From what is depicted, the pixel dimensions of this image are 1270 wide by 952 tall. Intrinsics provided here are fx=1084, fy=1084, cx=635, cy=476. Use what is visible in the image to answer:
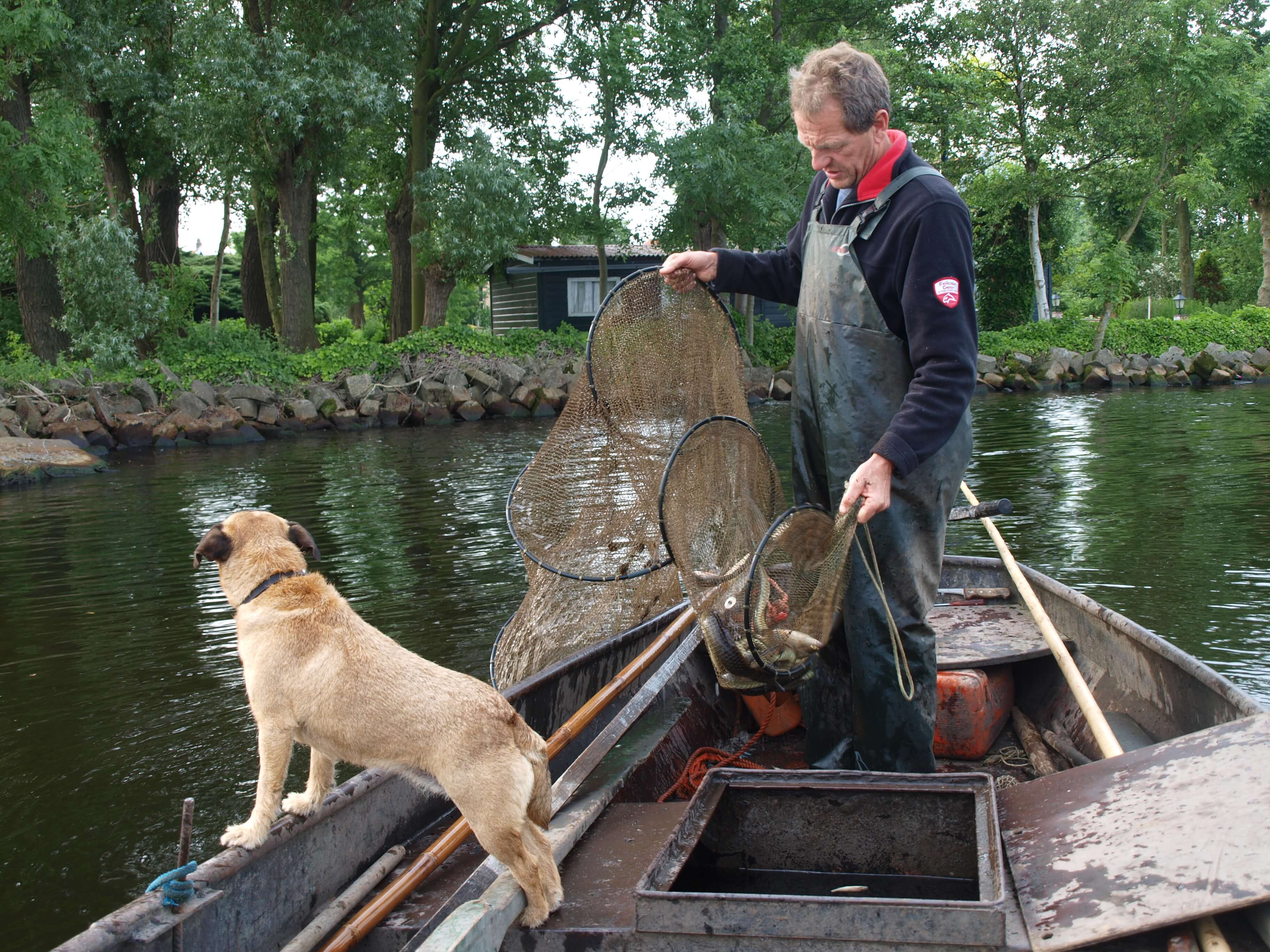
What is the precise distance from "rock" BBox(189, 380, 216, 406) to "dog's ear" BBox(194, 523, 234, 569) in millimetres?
25238

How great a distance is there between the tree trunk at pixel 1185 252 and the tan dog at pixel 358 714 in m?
59.2

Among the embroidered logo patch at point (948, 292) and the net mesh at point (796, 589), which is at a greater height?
the embroidered logo patch at point (948, 292)

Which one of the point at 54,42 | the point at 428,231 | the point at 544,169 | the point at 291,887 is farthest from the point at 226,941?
the point at 544,169

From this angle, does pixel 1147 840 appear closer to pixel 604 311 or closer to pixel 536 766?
pixel 536 766

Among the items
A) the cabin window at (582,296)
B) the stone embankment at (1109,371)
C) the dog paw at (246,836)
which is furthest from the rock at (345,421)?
the dog paw at (246,836)

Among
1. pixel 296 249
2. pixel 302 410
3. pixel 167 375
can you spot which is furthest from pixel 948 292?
pixel 296 249

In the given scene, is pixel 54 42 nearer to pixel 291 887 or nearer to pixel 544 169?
pixel 544 169

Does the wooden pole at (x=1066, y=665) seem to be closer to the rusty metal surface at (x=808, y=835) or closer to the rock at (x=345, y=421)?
the rusty metal surface at (x=808, y=835)

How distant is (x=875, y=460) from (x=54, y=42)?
2459 cm

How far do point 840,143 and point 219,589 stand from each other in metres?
9.84

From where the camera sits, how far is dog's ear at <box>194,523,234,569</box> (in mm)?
3799

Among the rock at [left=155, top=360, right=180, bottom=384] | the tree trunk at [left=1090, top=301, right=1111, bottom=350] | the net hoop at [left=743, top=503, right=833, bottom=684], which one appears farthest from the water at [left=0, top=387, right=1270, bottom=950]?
the tree trunk at [left=1090, top=301, right=1111, bottom=350]

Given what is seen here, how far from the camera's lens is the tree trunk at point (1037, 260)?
4078 cm

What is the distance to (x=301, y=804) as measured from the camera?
12.2 ft
